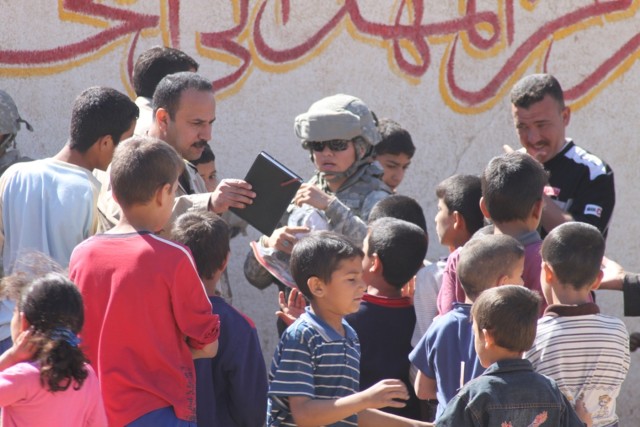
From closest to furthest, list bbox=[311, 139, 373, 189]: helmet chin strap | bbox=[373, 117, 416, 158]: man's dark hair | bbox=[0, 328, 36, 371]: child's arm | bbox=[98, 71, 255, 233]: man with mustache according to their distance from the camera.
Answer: bbox=[0, 328, 36, 371]: child's arm < bbox=[98, 71, 255, 233]: man with mustache < bbox=[311, 139, 373, 189]: helmet chin strap < bbox=[373, 117, 416, 158]: man's dark hair

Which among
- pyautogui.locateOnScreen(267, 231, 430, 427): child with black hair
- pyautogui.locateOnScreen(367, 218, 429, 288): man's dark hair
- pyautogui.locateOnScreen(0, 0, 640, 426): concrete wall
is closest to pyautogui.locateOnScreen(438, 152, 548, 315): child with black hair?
pyautogui.locateOnScreen(367, 218, 429, 288): man's dark hair

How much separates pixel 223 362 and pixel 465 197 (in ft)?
4.11

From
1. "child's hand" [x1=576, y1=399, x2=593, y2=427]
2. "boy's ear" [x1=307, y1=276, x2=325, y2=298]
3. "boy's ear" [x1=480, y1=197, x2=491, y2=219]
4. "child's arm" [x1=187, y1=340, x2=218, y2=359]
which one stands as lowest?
"child's hand" [x1=576, y1=399, x2=593, y2=427]

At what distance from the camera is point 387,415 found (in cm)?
351

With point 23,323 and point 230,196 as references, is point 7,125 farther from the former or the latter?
point 23,323

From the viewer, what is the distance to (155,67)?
4.93 meters

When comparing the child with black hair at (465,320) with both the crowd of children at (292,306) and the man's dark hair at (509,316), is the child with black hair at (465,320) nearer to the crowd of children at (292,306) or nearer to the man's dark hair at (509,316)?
the crowd of children at (292,306)

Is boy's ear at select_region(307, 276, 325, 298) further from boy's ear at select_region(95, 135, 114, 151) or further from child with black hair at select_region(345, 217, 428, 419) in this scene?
boy's ear at select_region(95, 135, 114, 151)

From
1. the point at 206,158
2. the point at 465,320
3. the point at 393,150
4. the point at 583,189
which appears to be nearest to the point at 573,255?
the point at 465,320

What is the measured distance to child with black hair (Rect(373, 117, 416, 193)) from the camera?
A: 550cm

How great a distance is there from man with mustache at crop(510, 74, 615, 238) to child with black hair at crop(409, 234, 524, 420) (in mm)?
855

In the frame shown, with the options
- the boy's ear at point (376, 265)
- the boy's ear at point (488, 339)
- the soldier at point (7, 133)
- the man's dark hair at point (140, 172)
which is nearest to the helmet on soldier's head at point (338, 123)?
the boy's ear at point (376, 265)

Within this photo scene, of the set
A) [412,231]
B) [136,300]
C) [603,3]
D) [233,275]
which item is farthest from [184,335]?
[603,3]

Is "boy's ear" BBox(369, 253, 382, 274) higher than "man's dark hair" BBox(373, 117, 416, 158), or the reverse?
"man's dark hair" BBox(373, 117, 416, 158)
